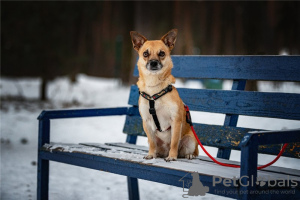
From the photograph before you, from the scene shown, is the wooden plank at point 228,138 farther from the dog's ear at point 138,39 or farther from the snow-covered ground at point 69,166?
the snow-covered ground at point 69,166

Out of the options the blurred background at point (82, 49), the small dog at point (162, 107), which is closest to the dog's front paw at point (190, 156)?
the small dog at point (162, 107)

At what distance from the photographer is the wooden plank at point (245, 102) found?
2631 mm

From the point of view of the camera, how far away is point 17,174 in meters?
4.41

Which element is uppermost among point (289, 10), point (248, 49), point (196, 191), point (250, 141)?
point (289, 10)

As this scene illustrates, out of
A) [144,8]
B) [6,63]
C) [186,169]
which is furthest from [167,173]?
[6,63]

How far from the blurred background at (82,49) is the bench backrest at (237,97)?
52.0 inches

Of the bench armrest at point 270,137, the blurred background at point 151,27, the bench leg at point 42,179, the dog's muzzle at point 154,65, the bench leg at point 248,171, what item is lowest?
the bench leg at point 42,179

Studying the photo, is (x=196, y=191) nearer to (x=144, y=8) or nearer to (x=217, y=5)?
(x=144, y=8)

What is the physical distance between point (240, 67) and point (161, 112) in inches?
32.4

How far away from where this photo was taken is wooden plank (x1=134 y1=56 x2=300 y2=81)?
2717mm

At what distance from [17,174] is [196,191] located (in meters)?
2.96

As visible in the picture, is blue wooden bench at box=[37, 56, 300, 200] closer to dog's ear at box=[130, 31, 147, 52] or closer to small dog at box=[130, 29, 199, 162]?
small dog at box=[130, 29, 199, 162]

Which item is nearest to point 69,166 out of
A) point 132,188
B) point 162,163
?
point 132,188

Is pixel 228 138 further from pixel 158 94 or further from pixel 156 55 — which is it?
pixel 156 55
